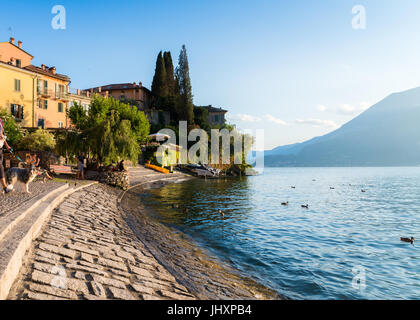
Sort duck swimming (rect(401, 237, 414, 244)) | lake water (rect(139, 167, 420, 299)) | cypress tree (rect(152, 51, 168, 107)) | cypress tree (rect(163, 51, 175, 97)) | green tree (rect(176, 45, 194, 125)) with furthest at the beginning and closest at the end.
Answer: cypress tree (rect(163, 51, 175, 97)), cypress tree (rect(152, 51, 168, 107)), green tree (rect(176, 45, 194, 125)), duck swimming (rect(401, 237, 414, 244)), lake water (rect(139, 167, 420, 299))

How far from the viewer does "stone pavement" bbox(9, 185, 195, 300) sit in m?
4.37

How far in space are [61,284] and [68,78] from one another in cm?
4927

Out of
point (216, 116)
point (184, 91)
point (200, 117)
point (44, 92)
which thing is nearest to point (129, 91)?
point (184, 91)

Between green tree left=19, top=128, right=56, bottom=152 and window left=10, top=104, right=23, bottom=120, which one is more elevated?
window left=10, top=104, right=23, bottom=120

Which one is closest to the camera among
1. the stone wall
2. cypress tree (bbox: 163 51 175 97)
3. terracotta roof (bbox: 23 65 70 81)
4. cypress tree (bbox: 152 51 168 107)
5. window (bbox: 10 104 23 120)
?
the stone wall

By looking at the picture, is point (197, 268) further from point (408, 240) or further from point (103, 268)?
point (408, 240)

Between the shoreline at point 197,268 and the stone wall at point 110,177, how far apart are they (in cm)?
1110

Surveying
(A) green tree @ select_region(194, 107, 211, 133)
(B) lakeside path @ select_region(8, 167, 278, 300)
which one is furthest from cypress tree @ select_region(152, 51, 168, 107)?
(B) lakeside path @ select_region(8, 167, 278, 300)

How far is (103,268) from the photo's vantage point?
5719mm

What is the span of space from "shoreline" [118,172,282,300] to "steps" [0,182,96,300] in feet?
10.7

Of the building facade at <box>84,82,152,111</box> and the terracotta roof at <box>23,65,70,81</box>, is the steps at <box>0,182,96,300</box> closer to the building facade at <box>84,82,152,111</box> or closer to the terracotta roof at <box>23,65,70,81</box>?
the terracotta roof at <box>23,65,70,81</box>

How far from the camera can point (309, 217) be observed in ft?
56.6

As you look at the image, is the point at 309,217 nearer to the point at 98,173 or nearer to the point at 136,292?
the point at 136,292

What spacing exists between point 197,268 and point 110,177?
16.4 metres
